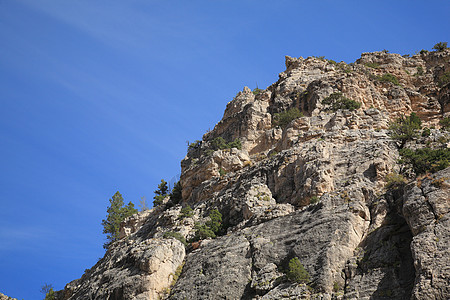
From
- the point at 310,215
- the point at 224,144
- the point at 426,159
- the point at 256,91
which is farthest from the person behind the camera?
the point at 256,91

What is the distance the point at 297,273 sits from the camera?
35.6 meters

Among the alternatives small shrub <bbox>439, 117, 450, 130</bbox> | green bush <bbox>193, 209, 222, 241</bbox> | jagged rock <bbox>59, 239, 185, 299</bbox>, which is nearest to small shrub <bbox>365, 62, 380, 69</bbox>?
small shrub <bbox>439, 117, 450, 130</bbox>

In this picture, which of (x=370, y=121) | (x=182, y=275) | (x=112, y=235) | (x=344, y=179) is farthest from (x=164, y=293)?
(x=112, y=235)

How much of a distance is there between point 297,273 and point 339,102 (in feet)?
107

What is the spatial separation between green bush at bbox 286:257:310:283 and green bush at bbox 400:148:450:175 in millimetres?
14024

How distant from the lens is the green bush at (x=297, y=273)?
116 ft

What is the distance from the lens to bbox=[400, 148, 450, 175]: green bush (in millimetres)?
41812

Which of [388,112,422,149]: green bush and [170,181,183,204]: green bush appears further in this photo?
[170,181,183,204]: green bush

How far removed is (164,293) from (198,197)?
733 inches

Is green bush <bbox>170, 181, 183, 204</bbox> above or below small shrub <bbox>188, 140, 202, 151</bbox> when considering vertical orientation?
below

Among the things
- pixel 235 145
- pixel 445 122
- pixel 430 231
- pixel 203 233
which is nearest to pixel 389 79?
pixel 445 122

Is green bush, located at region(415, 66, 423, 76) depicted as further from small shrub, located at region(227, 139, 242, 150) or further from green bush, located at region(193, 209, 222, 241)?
green bush, located at region(193, 209, 222, 241)

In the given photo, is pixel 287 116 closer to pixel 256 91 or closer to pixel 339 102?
pixel 339 102

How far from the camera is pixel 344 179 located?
46094 mm
